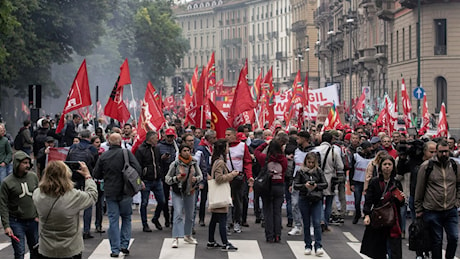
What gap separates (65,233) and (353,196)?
11.5m

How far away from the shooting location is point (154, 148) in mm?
16844

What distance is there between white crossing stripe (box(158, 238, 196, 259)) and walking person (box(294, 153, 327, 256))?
157 centimetres

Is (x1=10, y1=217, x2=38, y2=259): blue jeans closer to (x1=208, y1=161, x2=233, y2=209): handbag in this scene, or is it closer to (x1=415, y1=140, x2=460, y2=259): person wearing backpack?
(x1=208, y1=161, x2=233, y2=209): handbag

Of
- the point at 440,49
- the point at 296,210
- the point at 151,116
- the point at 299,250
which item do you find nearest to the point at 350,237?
the point at 296,210

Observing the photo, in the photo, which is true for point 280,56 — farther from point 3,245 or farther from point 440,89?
point 3,245

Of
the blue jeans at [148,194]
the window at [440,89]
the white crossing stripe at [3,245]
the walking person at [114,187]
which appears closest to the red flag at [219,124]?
→ the blue jeans at [148,194]

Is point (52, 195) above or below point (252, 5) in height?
below

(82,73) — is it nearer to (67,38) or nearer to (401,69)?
(67,38)

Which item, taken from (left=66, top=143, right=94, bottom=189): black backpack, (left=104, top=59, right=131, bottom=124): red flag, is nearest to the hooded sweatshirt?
(left=66, top=143, right=94, bottom=189): black backpack

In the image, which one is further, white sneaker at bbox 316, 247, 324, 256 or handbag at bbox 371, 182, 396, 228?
white sneaker at bbox 316, 247, 324, 256

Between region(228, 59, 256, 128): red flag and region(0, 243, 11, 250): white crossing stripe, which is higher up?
region(228, 59, 256, 128): red flag

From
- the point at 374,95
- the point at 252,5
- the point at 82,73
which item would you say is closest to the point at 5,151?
the point at 82,73

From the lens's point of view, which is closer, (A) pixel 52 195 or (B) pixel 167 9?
(A) pixel 52 195

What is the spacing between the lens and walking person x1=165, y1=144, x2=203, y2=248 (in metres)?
15.1
